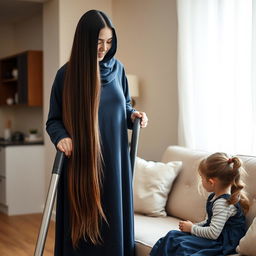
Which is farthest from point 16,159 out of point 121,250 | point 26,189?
point 121,250

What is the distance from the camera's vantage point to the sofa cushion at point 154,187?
3.52 meters

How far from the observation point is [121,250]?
268 centimetres

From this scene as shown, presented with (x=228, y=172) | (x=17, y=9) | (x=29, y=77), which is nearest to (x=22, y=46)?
(x=17, y=9)

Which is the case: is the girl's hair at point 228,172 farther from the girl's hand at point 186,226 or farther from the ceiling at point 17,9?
the ceiling at point 17,9

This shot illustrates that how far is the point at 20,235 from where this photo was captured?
15.8ft

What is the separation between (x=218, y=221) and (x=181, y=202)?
2.72ft

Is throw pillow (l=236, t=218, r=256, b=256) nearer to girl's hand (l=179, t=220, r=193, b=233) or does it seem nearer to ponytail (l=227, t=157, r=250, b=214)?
ponytail (l=227, t=157, r=250, b=214)

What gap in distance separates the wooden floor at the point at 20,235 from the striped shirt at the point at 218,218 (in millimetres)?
1839

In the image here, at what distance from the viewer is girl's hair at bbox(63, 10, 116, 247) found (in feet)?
8.27

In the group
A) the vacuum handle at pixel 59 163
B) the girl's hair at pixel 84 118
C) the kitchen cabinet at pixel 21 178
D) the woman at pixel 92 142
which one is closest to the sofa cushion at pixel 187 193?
the woman at pixel 92 142

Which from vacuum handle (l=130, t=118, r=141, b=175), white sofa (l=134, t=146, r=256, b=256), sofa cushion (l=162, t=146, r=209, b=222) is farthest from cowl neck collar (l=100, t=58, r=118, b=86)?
sofa cushion (l=162, t=146, r=209, b=222)

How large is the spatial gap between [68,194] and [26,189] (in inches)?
131

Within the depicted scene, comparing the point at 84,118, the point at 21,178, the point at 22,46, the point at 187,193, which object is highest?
the point at 22,46

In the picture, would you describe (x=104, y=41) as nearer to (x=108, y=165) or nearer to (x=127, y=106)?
(x=127, y=106)
